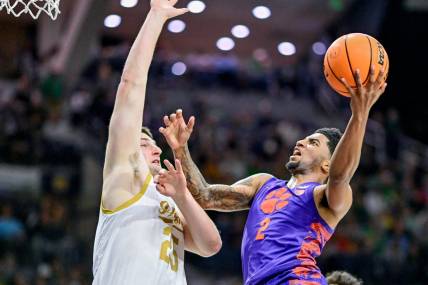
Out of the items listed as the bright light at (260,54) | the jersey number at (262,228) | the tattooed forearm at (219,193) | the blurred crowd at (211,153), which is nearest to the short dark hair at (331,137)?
the tattooed forearm at (219,193)

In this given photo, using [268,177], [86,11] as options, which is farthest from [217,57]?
[268,177]

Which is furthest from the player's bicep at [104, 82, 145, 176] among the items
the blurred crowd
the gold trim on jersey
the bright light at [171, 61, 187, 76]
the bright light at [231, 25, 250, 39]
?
the bright light at [231, 25, 250, 39]

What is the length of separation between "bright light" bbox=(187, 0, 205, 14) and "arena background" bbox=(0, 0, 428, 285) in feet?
0.83

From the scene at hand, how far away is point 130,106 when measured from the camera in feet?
14.6

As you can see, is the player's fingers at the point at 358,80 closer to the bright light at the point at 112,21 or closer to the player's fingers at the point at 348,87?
the player's fingers at the point at 348,87

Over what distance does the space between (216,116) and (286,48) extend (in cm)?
494

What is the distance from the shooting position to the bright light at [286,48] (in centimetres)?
2092

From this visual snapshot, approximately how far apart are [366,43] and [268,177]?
4.22 ft

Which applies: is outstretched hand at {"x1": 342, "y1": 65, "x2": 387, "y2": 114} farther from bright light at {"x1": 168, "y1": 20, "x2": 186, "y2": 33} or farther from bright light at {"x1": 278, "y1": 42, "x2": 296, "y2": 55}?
bright light at {"x1": 278, "y1": 42, "x2": 296, "y2": 55}

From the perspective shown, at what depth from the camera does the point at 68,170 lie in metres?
13.1

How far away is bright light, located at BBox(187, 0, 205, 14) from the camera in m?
17.5

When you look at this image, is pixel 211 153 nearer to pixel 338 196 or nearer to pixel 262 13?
pixel 262 13

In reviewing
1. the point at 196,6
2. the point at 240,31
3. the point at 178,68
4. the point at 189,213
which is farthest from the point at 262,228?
Answer: the point at 240,31

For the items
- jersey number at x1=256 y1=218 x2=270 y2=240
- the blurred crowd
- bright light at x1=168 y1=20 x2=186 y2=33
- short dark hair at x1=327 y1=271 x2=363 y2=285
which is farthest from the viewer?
bright light at x1=168 y1=20 x2=186 y2=33
